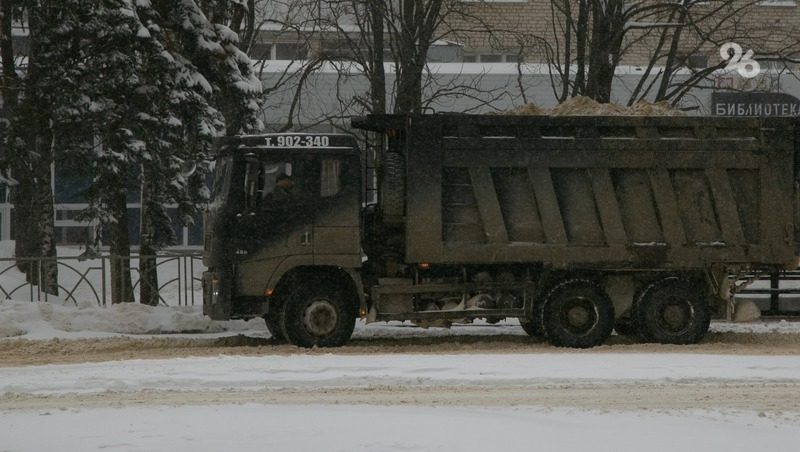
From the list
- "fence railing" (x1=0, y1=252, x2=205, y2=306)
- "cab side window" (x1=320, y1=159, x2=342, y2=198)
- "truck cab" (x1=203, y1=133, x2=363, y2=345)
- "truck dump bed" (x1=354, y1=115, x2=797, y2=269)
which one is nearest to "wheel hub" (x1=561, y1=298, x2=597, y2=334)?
"truck dump bed" (x1=354, y1=115, x2=797, y2=269)

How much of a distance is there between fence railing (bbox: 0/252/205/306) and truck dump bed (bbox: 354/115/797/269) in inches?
282

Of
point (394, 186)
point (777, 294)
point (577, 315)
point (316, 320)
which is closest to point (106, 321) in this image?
point (316, 320)

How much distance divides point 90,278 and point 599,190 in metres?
9.83

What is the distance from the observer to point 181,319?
790 inches

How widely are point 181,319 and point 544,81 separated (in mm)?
14000

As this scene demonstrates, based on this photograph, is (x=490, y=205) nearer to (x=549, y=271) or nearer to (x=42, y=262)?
(x=549, y=271)

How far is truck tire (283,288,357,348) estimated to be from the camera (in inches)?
670

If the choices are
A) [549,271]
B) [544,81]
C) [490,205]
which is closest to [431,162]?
[490,205]

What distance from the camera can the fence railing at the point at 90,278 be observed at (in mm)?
22578

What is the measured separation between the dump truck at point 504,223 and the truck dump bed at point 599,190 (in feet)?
0.06

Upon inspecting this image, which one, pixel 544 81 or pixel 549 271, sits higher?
pixel 544 81

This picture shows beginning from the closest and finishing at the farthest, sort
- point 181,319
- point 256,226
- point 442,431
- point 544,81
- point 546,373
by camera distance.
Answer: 1. point 442,431
2. point 546,373
3. point 256,226
4. point 181,319
5. point 544,81

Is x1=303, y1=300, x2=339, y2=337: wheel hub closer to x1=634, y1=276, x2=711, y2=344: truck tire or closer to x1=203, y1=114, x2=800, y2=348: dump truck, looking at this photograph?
x1=203, y1=114, x2=800, y2=348: dump truck

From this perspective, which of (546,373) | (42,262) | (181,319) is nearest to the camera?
(546,373)
